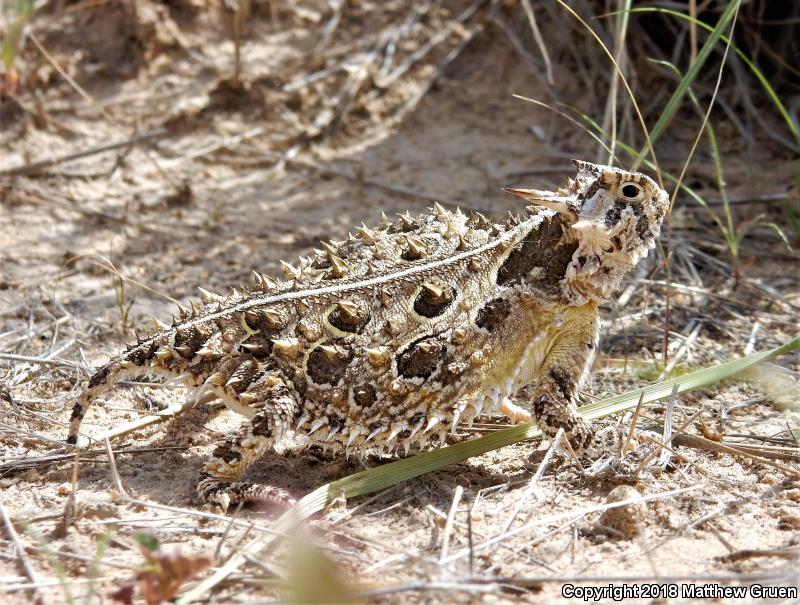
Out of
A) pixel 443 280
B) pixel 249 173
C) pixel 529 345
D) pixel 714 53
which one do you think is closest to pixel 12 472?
pixel 443 280

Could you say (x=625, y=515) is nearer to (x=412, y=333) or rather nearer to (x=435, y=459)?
(x=435, y=459)

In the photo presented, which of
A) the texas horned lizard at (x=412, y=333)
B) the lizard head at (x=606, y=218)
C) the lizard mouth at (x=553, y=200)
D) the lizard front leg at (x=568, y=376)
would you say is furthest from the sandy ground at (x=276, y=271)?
the lizard mouth at (x=553, y=200)

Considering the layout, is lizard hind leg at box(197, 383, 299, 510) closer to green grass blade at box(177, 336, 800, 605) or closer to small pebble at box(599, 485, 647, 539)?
green grass blade at box(177, 336, 800, 605)

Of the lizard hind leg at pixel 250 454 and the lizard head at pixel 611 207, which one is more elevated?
the lizard head at pixel 611 207

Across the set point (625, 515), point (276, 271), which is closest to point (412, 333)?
point (625, 515)

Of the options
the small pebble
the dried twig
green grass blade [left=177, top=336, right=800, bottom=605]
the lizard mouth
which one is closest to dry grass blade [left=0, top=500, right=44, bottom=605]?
green grass blade [left=177, top=336, right=800, bottom=605]

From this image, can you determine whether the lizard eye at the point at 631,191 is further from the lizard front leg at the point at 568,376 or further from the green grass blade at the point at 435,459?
the green grass blade at the point at 435,459
